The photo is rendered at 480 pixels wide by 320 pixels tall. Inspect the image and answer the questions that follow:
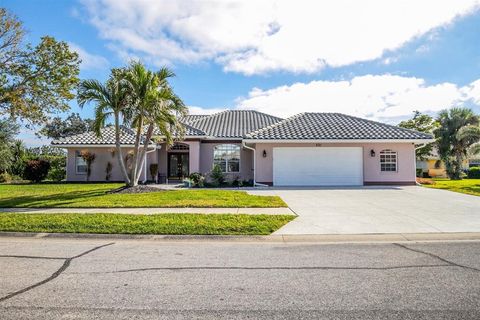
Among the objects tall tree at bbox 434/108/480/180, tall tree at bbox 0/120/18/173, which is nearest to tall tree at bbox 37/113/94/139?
tall tree at bbox 0/120/18/173

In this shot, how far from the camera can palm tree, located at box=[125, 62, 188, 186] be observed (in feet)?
48.4

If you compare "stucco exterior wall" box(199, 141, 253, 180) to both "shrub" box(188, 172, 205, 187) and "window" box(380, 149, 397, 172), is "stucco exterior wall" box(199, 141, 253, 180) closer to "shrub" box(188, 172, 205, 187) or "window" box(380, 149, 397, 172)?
"shrub" box(188, 172, 205, 187)

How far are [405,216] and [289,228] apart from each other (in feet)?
12.8

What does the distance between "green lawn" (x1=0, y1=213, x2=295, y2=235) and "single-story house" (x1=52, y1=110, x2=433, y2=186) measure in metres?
10.5

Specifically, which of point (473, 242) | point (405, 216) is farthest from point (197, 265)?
point (405, 216)

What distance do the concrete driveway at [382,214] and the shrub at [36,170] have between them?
751 inches

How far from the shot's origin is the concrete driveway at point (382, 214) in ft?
26.6

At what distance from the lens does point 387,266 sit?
5.37 metres

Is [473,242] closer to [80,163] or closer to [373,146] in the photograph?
[373,146]

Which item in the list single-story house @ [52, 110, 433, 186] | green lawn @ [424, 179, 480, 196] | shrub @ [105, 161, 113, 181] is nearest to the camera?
green lawn @ [424, 179, 480, 196]

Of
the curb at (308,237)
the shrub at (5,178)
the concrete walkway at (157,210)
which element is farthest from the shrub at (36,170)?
the curb at (308,237)

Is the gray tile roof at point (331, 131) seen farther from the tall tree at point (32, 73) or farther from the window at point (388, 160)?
the tall tree at point (32, 73)

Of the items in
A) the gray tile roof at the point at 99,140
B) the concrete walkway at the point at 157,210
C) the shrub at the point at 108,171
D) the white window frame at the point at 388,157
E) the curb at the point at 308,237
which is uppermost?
the gray tile roof at the point at 99,140

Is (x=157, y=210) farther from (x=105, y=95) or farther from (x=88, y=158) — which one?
(x=88, y=158)
